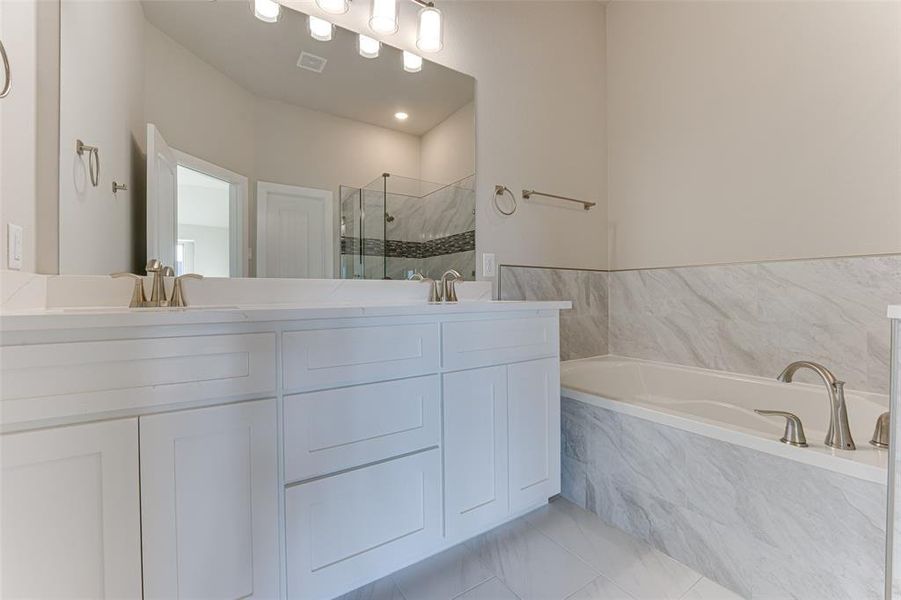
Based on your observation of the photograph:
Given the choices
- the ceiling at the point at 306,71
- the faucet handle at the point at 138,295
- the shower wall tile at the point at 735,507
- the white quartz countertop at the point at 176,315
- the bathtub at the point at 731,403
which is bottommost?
the shower wall tile at the point at 735,507

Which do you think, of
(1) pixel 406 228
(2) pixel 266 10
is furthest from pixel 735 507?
(2) pixel 266 10

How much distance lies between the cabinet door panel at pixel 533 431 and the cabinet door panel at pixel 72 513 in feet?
3.48

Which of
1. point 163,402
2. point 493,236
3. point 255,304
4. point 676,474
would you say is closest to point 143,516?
point 163,402

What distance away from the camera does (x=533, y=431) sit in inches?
55.9

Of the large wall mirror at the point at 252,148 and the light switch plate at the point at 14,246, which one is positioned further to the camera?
the large wall mirror at the point at 252,148

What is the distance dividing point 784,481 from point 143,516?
1.62 metres

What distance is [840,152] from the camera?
1.57 metres

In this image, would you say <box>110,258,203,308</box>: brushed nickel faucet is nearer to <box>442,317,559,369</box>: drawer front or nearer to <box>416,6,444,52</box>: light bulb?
<box>442,317,559,369</box>: drawer front

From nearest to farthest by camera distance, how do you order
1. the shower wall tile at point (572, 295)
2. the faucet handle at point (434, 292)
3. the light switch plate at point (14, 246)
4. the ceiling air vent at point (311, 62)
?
the light switch plate at point (14, 246)
the ceiling air vent at point (311, 62)
the faucet handle at point (434, 292)
the shower wall tile at point (572, 295)

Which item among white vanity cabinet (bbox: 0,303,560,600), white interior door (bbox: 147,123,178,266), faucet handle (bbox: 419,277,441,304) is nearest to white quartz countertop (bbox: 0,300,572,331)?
white vanity cabinet (bbox: 0,303,560,600)

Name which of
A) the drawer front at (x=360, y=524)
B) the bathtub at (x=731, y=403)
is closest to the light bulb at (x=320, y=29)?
the drawer front at (x=360, y=524)

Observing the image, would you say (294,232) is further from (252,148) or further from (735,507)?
(735,507)

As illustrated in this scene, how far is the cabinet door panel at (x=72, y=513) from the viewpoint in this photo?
66 cm

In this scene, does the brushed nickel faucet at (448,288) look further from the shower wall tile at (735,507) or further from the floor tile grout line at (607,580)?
the floor tile grout line at (607,580)
